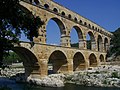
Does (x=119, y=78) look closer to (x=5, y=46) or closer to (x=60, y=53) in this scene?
(x=60, y=53)

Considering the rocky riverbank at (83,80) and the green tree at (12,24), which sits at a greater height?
the green tree at (12,24)

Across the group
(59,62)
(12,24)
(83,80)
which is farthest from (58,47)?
(12,24)

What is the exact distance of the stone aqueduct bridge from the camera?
112 ft

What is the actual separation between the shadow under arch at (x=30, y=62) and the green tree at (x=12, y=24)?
63.5 ft

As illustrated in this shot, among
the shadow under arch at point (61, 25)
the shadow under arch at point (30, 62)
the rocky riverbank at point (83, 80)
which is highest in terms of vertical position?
the shadow under arch at point (61, 25)

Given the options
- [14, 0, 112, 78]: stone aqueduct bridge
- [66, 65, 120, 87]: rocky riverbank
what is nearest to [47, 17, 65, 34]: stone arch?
[14, 0, 112, 78]: stone aqueduct bridge

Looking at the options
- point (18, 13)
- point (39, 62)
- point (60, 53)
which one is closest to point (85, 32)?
point (60, 53)

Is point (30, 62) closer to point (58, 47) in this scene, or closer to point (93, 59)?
point (58, 47)

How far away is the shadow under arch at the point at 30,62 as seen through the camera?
33.4m

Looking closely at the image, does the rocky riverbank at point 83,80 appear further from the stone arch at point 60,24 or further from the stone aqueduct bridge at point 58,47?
the stone arch at point 60,24

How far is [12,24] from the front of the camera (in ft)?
41.2

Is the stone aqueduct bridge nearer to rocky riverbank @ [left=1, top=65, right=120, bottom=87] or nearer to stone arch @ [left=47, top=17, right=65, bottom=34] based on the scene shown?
stone arch @ [left=47, top=17, right=65, bottom=34]

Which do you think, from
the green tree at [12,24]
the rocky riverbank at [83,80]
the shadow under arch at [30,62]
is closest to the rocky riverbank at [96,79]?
the rocky riverbank at [83,80]

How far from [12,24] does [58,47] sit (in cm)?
2662
